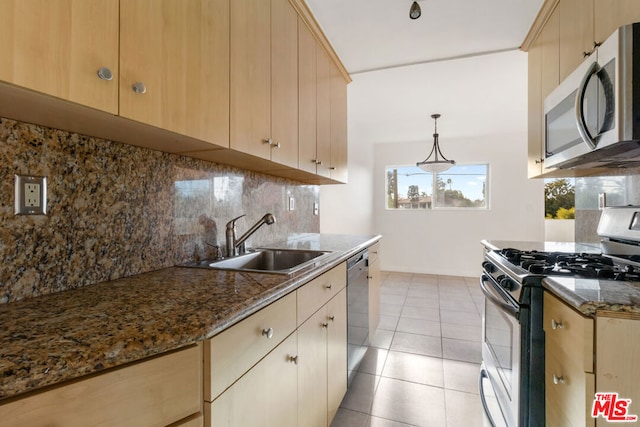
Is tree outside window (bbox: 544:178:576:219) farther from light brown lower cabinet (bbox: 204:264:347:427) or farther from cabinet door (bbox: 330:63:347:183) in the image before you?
light brown lower cabinet (bbox: 204:264:347:427)

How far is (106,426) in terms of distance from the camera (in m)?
0.53

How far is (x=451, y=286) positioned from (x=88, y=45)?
16.1 ft

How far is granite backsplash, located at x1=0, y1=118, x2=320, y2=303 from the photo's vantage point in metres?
0.83

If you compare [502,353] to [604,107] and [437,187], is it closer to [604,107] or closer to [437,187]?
[604,107]

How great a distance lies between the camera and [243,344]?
796 mm

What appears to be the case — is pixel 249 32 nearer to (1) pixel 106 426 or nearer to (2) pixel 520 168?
(1) pixel 106 426

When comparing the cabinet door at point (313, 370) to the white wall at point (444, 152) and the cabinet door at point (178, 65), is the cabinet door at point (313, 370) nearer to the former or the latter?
the cabinet door at point (178, 65)

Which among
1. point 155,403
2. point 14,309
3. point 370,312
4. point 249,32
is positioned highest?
point 249,32

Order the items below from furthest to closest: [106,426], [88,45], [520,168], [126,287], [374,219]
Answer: [374,219] < [520,168] < [126,287] < [88,45] < [106,426]

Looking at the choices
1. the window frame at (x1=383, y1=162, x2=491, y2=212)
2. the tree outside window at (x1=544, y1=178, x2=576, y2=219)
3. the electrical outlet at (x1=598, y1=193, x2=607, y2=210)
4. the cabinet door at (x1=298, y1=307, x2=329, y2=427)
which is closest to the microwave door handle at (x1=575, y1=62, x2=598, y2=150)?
the electrical outlet at (x1=598, y1=193, x2=607, y2=210)

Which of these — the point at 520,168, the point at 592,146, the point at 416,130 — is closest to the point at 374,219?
the point at 416,130

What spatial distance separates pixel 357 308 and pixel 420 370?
2.42 feet

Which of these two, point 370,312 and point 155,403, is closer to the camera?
point 155,403

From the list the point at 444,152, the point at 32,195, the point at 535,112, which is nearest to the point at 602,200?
the point at 535,112
